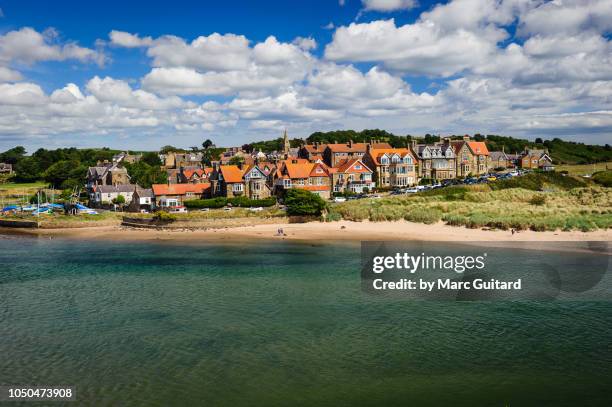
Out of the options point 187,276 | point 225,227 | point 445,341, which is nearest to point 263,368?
point 445,341

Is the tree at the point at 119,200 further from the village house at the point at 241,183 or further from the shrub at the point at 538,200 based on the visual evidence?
the shrub at the point at 538,200

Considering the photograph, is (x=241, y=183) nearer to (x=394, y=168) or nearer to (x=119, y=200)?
(x=119, y=200)

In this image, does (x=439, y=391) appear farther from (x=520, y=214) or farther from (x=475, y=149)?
(x=475, y=149)

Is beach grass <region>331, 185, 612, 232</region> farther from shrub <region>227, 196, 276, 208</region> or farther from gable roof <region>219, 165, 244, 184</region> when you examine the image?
gable roof <region>219, 165, 244, 184</region>

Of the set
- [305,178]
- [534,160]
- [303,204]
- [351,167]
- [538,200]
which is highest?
[534,160]

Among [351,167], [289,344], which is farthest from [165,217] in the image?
[289,344]
